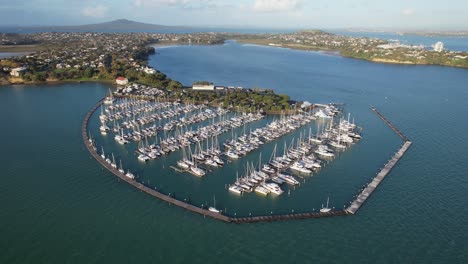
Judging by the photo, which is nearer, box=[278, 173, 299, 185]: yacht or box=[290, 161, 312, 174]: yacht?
box=[278, 173, 299, 185]: yacht

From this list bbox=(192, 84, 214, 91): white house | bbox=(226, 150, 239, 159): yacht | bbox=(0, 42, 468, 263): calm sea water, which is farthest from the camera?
bbox=(192, 84, 214, 91): white house

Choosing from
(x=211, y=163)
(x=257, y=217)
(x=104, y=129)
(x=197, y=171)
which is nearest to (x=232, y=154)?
(x=211, y=163)

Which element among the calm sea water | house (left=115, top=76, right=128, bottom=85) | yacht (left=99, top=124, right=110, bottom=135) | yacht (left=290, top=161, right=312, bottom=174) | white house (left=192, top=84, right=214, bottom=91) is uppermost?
house (left=115, top=76, right=128, bottom=85)

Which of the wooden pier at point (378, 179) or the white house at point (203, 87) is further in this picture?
the white house at point (203, 87)

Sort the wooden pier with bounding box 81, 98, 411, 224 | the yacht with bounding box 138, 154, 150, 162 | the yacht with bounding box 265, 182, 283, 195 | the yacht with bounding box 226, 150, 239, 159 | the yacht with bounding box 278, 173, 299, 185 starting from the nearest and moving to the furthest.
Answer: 1. the wooden pier with bounding box 81, 98, 411, 224
2. the yacht with bounding box 265, 182, 283, 195
3. the yacht with bounding box 278, 173, 299, 185
4. the yacht with bounding box 138, 154, 150, 162
5. the yacht with bounding box 226, 150, 239, 159

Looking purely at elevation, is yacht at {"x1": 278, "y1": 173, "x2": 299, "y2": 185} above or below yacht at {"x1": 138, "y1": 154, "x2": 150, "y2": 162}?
below

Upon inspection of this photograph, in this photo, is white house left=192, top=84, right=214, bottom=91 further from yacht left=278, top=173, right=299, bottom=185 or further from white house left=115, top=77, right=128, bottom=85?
yacht left=278, top=173, right=299, bottom=185

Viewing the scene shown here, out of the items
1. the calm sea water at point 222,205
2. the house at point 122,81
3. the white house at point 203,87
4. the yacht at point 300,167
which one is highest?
the house at point 122,81

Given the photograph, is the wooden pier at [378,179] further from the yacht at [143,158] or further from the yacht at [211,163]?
the yacht at [143,158]

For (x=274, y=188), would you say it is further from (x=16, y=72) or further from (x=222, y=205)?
(x=16, y=72)

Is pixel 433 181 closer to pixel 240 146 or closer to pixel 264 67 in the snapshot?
pixel 240 146

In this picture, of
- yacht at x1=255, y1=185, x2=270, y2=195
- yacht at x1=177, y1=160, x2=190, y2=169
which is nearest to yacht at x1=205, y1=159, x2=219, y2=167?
yacht at x1=177, y1=160, x2=190, y2=169

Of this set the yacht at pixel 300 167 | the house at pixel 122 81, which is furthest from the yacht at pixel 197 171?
the house at pixel 122 81
